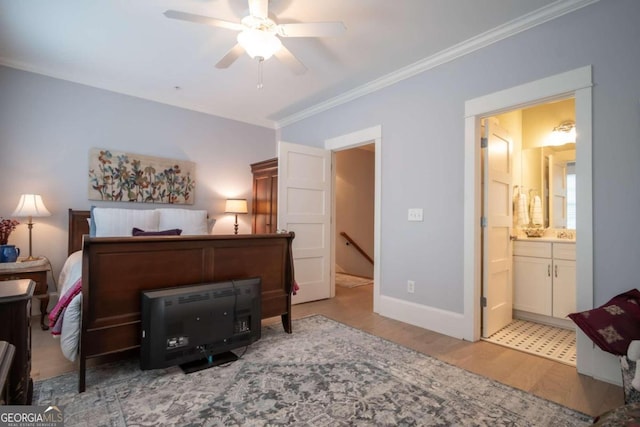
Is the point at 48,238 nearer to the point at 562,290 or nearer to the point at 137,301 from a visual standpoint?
the point at 137,301

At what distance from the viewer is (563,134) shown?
352 centimetres

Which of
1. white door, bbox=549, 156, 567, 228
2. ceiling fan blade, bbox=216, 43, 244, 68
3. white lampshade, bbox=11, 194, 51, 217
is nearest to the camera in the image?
ceiling fan blade, bbox=216, 43, 244, 68

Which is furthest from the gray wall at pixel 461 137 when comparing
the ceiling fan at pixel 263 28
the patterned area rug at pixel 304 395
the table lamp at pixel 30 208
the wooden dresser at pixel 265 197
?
the table lamp at pixel 30 208

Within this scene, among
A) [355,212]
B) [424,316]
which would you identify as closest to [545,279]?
[424,316]

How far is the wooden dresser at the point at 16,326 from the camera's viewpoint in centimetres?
119

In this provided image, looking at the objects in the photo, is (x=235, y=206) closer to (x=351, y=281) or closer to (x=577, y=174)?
(x=351, y=281)

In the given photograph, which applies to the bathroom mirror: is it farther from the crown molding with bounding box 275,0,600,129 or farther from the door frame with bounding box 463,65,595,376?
the crown molding with bounding box 275,0,600,129

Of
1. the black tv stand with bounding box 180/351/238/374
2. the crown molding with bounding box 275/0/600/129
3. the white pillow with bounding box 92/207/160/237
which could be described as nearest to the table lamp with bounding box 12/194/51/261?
the white pillow with bounding box 92/207/160/237

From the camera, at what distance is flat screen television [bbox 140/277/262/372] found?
201cm

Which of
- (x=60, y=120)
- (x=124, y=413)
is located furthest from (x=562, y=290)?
(x=60, y=120)

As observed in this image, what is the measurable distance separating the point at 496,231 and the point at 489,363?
1.22 meters

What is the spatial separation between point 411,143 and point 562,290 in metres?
2.06

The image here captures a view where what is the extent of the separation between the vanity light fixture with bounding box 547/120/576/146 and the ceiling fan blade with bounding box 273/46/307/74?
9.61 feet

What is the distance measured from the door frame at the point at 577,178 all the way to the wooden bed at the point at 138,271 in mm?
1703
